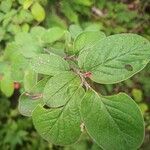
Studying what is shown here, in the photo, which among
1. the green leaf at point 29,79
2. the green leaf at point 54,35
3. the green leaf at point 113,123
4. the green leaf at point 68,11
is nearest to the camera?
the green leaf at point 113,123

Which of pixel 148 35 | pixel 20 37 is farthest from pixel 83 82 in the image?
pixel 148 35

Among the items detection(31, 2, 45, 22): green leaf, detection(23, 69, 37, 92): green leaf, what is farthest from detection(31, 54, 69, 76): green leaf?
detection(31, 2, 45, 22): green leaf

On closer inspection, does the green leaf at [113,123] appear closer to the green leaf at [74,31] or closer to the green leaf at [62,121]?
the green leaf at [62,121]

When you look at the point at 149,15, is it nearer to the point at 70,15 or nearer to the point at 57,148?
the point at 70,15

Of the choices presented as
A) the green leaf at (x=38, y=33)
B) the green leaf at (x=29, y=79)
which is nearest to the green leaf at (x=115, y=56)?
the green leaf at (x=29, y=79)

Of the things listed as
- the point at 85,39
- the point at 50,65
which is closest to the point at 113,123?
the point at 50,65

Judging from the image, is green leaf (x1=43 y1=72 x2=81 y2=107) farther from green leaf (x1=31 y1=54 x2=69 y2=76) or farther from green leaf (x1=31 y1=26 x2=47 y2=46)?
green leaf (x1=31 y1=26 x2=47 y2=46)

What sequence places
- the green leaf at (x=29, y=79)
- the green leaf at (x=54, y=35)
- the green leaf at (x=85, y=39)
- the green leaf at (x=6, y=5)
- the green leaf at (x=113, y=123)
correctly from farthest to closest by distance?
the green leaf at (x=6, y=5) → the green leaf at (x=54, y=35) → the green leaf at (x=29, y=79) → the green leaf at (x=85, y=39) → the green leaf at (x=113, y=123)
